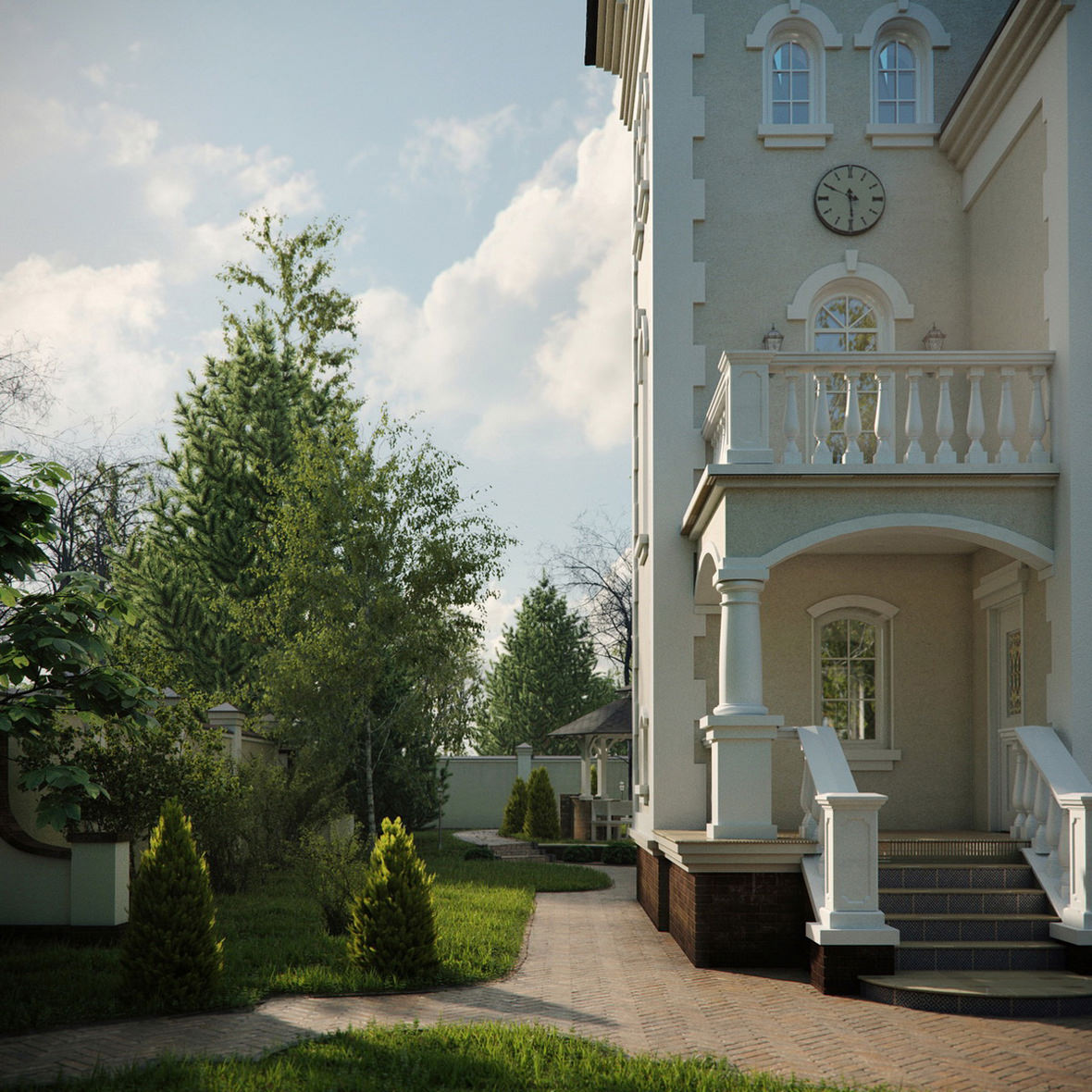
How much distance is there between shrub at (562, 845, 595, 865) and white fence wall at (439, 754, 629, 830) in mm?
10246

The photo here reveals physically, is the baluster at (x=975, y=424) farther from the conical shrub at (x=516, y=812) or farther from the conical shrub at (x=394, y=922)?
the conical shrub at (x=516, y=812)

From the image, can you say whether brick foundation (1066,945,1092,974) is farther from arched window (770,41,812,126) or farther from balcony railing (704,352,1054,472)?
arched window (770,41,812,126)

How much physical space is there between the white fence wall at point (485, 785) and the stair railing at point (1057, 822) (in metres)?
23.7

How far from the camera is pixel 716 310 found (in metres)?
13.0

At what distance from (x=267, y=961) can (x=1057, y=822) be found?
638 cm

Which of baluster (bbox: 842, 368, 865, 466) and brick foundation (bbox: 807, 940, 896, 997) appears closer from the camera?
brick foundation (bbox: 807, 940, 896, 997)

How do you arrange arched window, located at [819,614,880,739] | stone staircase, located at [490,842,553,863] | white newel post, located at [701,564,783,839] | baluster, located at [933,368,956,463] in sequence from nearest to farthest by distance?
white newel post, located at [701,564,783,839]
baluster, located at [933,368,956,463]
arched window, located at [819,614,880,739]
stone staircase, located at [490,842,553,863]

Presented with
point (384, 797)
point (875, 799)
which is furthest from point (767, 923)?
point (384, 797)

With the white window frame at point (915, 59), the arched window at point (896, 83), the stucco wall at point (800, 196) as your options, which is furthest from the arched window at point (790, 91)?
the arched window at point (896, 83)

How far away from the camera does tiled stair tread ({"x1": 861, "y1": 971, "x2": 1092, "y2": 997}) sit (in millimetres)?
7766

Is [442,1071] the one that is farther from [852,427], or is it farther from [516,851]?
[516,851]

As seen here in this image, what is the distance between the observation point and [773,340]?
12117 millimetres

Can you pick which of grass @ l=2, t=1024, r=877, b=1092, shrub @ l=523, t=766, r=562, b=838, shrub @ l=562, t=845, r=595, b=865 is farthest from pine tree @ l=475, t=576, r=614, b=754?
grass @ l=2, t=1024, r=877, b=1092

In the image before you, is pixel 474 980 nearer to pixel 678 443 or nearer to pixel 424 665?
pixel 678 443
